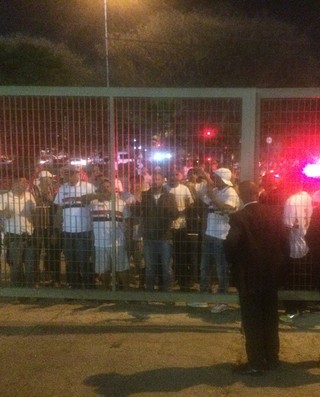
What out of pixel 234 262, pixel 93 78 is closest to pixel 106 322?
pixel 234 262

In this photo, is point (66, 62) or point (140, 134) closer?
point (140, 134)

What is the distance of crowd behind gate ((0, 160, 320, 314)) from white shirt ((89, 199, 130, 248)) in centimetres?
1

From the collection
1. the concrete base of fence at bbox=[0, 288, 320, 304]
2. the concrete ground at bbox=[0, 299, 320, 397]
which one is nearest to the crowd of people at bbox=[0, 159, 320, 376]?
the concrete base of fence at bbox=[0, 288, 320, 304]

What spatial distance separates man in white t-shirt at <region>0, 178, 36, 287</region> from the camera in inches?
317

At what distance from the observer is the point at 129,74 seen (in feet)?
95.2

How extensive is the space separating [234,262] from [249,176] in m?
1.52

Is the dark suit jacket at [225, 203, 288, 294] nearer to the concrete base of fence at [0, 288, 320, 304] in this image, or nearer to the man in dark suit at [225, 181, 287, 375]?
the man in dark suit at [225, 181, 287, 375]

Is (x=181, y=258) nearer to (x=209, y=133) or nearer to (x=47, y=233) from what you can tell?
(x=209, y=133)

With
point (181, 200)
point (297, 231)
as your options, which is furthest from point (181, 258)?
point (297, 231)

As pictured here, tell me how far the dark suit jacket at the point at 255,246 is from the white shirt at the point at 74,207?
2.51 metres

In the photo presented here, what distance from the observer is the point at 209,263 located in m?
7.84

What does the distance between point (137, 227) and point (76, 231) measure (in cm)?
76

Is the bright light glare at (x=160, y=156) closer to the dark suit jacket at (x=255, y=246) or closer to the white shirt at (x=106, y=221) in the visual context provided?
the white shirt at (x=106, y=221)

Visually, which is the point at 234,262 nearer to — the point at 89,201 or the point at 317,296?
the point at 317,296
